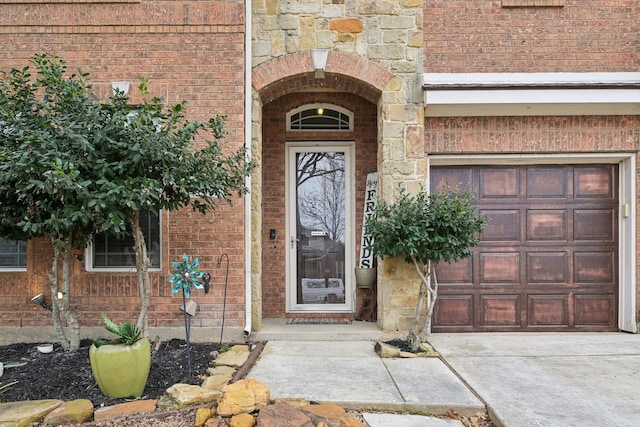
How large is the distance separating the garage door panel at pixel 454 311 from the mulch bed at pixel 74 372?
2.93 meters

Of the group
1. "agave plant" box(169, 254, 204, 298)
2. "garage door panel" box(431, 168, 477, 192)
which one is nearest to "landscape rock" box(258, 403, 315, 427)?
"agave plant" box(169, 254, 204, 298)

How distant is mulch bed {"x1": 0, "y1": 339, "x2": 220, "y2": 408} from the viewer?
3.44 metres

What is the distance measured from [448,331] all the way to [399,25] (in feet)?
13.4

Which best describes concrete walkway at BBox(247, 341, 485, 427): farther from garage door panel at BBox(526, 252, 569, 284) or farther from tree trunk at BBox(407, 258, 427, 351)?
garage door panel at BBox(526, 252, 569, 284)

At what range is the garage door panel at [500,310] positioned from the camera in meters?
5.43

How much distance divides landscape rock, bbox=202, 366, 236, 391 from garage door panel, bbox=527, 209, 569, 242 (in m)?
4.24

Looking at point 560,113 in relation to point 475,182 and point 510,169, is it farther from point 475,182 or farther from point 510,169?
point 475,182

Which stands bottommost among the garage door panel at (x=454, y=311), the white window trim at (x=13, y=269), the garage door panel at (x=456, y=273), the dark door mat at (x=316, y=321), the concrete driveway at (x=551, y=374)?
the concrete driveway at (x=551, y=374)

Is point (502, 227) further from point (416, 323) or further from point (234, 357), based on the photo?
point (234, 357)

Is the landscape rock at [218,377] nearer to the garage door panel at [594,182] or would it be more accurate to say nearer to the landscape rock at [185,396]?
the landscape rock at [185,396]

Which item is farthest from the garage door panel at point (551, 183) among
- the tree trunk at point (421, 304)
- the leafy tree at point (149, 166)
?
the leafy tree at point (149, 166)

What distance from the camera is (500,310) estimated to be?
214 inches

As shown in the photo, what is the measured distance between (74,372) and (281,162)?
3547mm

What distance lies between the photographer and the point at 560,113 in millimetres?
5223
